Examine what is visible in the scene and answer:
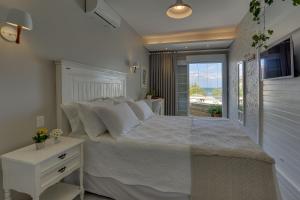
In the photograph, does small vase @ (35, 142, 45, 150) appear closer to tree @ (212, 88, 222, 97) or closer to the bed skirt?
the bed skirt

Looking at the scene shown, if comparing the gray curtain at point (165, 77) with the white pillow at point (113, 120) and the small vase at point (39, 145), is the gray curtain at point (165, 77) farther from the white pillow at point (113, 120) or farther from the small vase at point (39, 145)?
the small vase at point (39, 145)

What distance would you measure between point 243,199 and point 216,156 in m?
0.39

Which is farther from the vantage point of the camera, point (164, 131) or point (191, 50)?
point (191, 50)

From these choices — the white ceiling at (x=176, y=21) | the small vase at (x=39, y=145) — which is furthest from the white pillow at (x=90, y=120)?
the white ceiling at (x=176, y=21)

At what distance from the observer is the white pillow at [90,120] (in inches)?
75.6

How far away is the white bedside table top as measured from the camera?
1.28 metres

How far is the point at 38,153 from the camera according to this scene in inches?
54.4

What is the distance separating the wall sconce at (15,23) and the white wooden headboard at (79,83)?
0.48 metres

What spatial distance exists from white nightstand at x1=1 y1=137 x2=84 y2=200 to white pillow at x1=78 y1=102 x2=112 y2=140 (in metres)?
Result: 0.28

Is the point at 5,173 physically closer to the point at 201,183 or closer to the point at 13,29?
the point at 13,29

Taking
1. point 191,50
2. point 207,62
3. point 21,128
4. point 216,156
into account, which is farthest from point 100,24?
point 207,62

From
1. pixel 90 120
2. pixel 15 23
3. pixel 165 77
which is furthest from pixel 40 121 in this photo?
pixel 165 77

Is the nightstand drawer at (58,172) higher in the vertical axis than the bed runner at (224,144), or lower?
lower

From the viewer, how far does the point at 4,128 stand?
1.46m
